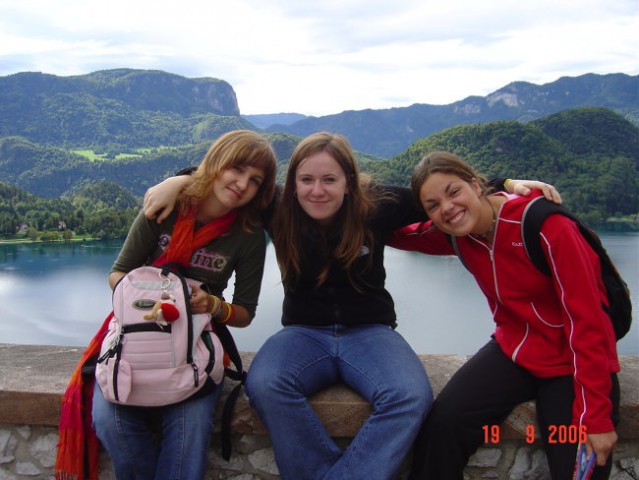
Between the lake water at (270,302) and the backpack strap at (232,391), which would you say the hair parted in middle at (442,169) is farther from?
the lake water at (270,302)

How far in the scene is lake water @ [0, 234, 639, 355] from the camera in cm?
1567

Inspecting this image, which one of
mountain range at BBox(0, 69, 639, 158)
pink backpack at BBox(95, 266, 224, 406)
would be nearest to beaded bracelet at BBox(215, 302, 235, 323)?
pink backpack at BBox(95, 266, 224, 406)

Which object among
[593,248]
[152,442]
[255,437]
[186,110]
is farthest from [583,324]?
[186,110]

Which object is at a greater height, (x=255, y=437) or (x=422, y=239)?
(x=422, y=239)

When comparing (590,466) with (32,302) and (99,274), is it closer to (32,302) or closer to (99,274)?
(32,302)

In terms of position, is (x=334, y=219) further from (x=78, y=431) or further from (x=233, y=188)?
(x=78, y=431)

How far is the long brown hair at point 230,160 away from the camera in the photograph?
2014 mm

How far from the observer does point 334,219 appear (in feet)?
7.03

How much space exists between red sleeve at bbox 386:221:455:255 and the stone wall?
1.67 feet

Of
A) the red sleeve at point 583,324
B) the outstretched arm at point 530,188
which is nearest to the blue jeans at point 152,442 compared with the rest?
the red sleeve at point 583,324

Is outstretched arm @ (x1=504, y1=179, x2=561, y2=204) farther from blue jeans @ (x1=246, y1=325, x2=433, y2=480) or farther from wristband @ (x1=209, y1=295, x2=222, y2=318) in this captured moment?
wristband @ (x1=209, y1=295, x2=222, y2=318)

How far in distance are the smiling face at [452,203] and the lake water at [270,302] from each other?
39.6ft

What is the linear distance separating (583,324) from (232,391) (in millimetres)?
1170

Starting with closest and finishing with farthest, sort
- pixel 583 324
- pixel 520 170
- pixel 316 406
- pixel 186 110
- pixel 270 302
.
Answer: pixel 583 324 → pixel 316 406 → pixel 270 302 → pixel 520 170 → pixel 186 110
